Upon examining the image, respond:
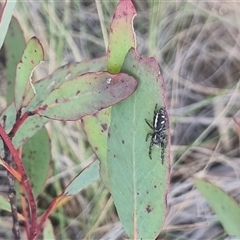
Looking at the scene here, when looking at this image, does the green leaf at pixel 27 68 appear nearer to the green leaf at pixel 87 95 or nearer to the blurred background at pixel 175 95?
the green leaf at pixel 87 95

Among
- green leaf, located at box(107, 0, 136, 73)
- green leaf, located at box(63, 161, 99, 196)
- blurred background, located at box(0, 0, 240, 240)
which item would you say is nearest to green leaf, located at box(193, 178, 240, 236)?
green leaf, located at box(63, 161, 99, 196)

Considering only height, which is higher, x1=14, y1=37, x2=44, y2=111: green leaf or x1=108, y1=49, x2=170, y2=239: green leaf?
x1=14, y1=37, x2=44, y2=111: green leaf

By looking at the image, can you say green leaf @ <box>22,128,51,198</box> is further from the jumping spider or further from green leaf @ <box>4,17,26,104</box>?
the jumping spider

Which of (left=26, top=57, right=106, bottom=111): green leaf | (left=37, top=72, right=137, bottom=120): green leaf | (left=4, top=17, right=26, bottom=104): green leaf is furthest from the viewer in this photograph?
(left=4, top=17, right=26, bottom=104): green leaf

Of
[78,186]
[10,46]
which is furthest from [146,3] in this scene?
[78,186]

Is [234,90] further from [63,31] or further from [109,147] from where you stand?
[109,147]

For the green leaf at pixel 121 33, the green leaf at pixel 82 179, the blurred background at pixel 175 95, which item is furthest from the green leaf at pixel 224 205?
the blurred background at pixel 175 95

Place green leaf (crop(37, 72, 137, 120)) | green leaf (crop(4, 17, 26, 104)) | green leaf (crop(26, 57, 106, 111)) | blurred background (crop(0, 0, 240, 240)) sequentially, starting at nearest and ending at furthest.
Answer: green leaf (crop(37, 72, 137, 120)) → green leaf (crop(26, 57, 106, 111)) → green leaf (crop(4, 17, 26, 104)) → blurred background (crop(0, 0, 240, 240))
